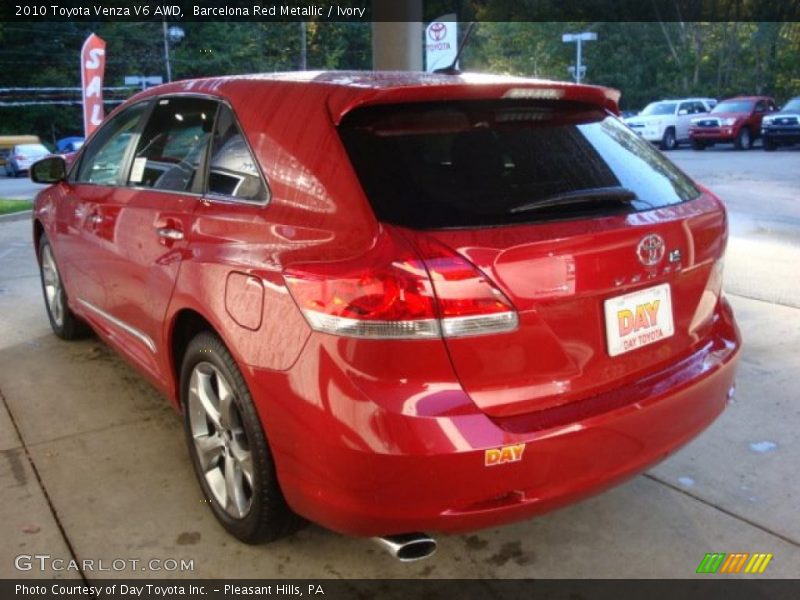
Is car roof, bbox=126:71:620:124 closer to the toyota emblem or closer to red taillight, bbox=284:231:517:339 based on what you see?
red taillight, bbox=284:231:517:339

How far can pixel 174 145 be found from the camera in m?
3.34

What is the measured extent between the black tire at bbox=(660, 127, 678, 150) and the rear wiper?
2718 centimetres

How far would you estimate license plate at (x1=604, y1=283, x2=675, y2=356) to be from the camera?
234cm

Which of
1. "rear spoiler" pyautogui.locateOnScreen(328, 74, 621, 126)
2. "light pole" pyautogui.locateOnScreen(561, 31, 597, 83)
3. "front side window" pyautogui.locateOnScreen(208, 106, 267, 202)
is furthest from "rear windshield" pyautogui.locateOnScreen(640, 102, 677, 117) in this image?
"front side window" pyautogui.locateOnScreen(208, 106, 267, 202)

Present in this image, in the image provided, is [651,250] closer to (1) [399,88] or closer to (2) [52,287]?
(1) [399,88]

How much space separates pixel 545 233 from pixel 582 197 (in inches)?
10.1

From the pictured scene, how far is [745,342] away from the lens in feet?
16.2

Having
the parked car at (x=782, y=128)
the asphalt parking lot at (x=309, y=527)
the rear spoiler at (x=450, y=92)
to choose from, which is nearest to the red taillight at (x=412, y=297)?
the rear spoiler at (x=450, y=92)

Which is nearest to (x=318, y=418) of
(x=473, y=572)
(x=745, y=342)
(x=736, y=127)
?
(x=473, y=572)

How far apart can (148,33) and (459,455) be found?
176ft

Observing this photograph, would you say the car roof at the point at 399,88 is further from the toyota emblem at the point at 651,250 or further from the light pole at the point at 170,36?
the light pole at the point at 170,36

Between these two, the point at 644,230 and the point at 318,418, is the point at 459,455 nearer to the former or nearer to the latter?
the point at 318,418

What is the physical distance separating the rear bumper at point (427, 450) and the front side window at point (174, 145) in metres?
1.12

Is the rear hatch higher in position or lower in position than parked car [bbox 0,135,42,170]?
higher
